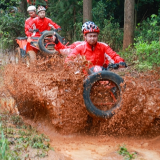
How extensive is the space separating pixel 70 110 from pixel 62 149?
2.44ft

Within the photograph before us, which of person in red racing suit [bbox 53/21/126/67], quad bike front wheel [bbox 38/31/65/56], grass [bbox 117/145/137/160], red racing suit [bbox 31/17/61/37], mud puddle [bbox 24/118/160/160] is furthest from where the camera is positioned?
red racing suit [bbox 31/17/61/37]

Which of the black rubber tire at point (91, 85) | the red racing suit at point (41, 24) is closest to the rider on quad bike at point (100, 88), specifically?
the black rubber tire at point (91, 85)

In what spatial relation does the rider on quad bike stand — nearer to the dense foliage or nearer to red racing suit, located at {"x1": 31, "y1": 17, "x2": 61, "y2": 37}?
red racing suit, located at {"x1": 31, "y1": 17, "x2": 61, "y2": 37}

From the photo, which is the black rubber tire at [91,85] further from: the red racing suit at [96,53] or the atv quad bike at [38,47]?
the atv quad bike at [38,47]

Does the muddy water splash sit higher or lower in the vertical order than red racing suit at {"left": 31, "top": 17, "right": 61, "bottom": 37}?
lower

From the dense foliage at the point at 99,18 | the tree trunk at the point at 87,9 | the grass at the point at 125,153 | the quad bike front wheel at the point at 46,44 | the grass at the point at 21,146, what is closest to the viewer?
the grass at the point at 21,146

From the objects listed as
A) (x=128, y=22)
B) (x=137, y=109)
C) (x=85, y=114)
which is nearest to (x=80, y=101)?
(x=85, y=114)

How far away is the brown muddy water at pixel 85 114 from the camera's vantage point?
428 cm

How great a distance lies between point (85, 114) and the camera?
4477 mm

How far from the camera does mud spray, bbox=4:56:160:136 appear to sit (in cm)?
432

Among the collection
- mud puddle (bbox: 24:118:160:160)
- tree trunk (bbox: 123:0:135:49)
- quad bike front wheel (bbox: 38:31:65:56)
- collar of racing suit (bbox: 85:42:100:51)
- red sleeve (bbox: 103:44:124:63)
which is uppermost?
tree trunk (bbox: 123:0:135:49)

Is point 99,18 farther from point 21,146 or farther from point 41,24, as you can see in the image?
point 21,146

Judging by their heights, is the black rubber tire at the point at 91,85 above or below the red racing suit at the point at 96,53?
below

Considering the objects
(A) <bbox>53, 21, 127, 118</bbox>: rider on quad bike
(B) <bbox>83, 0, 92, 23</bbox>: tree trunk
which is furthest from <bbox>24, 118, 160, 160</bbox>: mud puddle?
(B) <bbox>83, 0, 92, 23</bbox>: tree trunk
